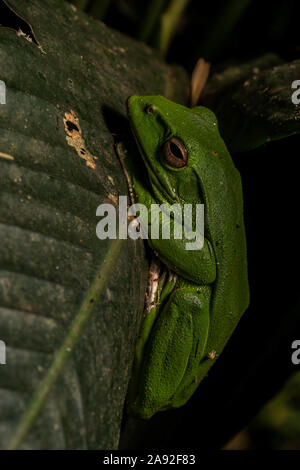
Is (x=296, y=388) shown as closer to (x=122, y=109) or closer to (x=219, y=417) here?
(x=219, y=417)

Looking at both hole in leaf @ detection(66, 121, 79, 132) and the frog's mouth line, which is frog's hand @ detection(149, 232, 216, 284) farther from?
hole in leaf @ detection(66, 121, 79, 132)

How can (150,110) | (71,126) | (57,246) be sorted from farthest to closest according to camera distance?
(150,110) → (71,126) → (57,246)

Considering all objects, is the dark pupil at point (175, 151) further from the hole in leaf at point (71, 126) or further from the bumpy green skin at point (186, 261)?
the hole in leaf at point (71, 126)

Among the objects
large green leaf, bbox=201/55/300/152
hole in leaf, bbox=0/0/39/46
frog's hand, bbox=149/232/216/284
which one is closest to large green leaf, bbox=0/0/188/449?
hole in leaf, bbox=0/0/39/46

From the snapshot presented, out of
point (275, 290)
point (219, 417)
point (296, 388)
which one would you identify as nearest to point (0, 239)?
point (275, 290)

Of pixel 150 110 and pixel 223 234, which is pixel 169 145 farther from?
pixel 223 234

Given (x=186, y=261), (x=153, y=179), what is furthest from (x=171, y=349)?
(x=153, y=179)

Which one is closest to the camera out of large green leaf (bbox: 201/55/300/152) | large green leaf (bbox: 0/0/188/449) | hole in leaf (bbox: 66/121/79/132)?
large green leaf (bbox: 0/0/188/449)
